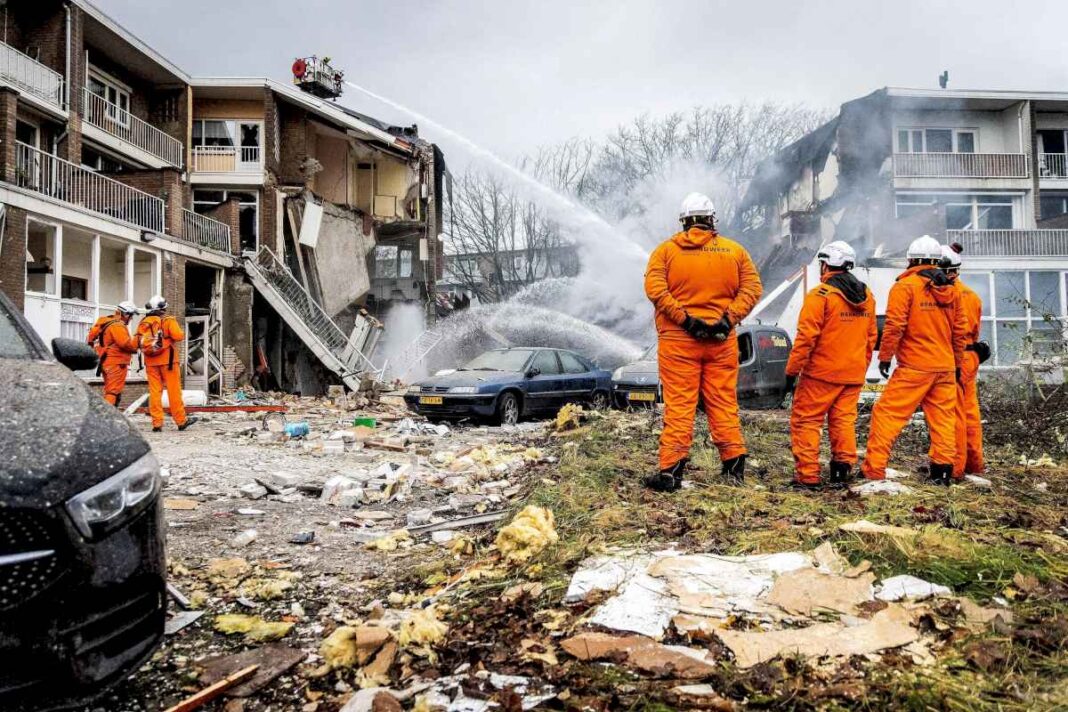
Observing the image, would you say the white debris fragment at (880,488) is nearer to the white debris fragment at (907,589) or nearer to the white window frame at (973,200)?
the white debris fragment at (907,589)

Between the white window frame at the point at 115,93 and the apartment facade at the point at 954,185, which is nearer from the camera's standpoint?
the white window frame at the point at 115,93

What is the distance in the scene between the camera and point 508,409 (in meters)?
12.5

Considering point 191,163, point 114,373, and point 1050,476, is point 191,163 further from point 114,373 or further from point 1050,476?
point 1050,476

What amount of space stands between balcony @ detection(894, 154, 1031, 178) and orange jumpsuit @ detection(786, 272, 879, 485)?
24.2 m

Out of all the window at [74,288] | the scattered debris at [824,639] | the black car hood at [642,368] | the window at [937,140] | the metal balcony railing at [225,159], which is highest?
the window at [937,140]

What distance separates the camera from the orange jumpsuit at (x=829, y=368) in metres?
5.47

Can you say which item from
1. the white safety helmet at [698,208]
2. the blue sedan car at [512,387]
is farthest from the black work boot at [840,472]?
the blue sedan car at [512,387]

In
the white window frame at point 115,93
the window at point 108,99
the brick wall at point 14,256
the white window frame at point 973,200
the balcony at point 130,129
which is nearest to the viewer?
the brick wall at point 14,256

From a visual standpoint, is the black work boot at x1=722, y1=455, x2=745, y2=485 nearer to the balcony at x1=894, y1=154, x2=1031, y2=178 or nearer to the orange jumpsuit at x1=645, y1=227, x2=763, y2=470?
the orange jumpsuit at x1=645, y1=227, x2=763, y2=470

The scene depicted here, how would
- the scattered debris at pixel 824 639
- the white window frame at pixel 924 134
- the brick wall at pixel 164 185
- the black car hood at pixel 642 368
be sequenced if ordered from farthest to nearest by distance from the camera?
the white window frame at pixel 924 134 < the brick wall at pixel 164 185 < the black car hood at pixel 642 368 < the scattered debris at pixel 824 639

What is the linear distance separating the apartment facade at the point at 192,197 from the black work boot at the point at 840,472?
48.5 ft

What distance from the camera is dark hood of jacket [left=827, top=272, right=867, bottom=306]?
5527 mm

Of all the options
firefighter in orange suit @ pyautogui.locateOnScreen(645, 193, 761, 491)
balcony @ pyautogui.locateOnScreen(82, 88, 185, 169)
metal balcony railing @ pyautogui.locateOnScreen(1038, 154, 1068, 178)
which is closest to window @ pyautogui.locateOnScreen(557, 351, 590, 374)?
firefighter in orange suit @ pyautogui.locateOnScreen(645, 193, 761, 491)

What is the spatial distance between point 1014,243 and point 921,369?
23592 mm
